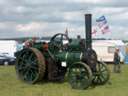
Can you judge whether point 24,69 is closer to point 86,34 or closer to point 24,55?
point 24,55

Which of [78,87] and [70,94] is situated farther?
[78,87]

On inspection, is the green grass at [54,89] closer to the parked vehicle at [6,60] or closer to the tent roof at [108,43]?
the tent roof at [108,43]

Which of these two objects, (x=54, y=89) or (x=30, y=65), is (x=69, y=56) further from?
(x=30, y=65)

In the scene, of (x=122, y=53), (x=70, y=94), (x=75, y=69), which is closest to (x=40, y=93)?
(x=70, y=94)

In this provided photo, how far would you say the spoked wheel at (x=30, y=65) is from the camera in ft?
46.9

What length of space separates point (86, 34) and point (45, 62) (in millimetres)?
1875

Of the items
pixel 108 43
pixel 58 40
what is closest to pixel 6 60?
pixel 108 43

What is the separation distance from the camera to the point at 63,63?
14.3 metres

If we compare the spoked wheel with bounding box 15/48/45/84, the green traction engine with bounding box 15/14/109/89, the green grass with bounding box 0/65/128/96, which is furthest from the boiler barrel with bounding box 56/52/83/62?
the green grass with bounding box 0/65/128/96

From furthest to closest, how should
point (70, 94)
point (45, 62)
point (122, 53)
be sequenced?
point (122, 53) → point (45, 62) → point (70, 94)

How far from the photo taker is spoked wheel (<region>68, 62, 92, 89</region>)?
42.8ft

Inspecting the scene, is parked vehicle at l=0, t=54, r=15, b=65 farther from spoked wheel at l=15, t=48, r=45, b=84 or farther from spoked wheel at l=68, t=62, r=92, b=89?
spoked wheel at l=68, t=62, r=92, b=89

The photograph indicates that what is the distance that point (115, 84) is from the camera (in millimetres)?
14586

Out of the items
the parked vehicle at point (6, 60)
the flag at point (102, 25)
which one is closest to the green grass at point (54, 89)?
the flag at point (102, 25)
